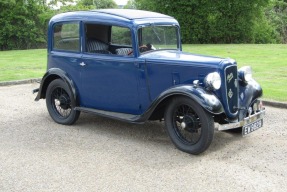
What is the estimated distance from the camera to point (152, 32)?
237 inches

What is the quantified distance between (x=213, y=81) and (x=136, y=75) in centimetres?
125

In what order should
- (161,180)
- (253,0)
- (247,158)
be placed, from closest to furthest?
1. (161,180)
2. (247,158)
3. (253,0)

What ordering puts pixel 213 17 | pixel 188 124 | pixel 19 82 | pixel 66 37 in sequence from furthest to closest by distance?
pixel 213 17 → pixel 19 82 → pixel 66 37 → pixel 188 124

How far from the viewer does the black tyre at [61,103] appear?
6536mm

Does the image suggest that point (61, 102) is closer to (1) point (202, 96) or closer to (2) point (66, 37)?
(2) point (66, 37)

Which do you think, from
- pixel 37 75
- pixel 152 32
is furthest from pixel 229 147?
pixel 37 75

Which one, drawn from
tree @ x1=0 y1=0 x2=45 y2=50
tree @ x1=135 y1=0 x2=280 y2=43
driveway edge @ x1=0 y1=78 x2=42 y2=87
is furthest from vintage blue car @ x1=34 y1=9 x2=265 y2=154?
tree @ x1=0 y1=0 x2=45 y2=50

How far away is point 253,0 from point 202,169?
22089 millimetres

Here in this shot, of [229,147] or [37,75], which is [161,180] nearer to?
[229,147]

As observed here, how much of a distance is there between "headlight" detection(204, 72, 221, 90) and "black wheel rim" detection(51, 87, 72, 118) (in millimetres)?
2702

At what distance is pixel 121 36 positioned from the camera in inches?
239

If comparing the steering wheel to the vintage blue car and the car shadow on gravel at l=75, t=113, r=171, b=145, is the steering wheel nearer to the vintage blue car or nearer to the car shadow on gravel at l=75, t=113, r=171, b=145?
the vintage blue car

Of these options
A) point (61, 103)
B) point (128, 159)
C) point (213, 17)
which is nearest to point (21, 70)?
point (61, 103)

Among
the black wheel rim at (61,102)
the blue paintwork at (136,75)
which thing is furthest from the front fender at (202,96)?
the black wheel rim at (61,102)
